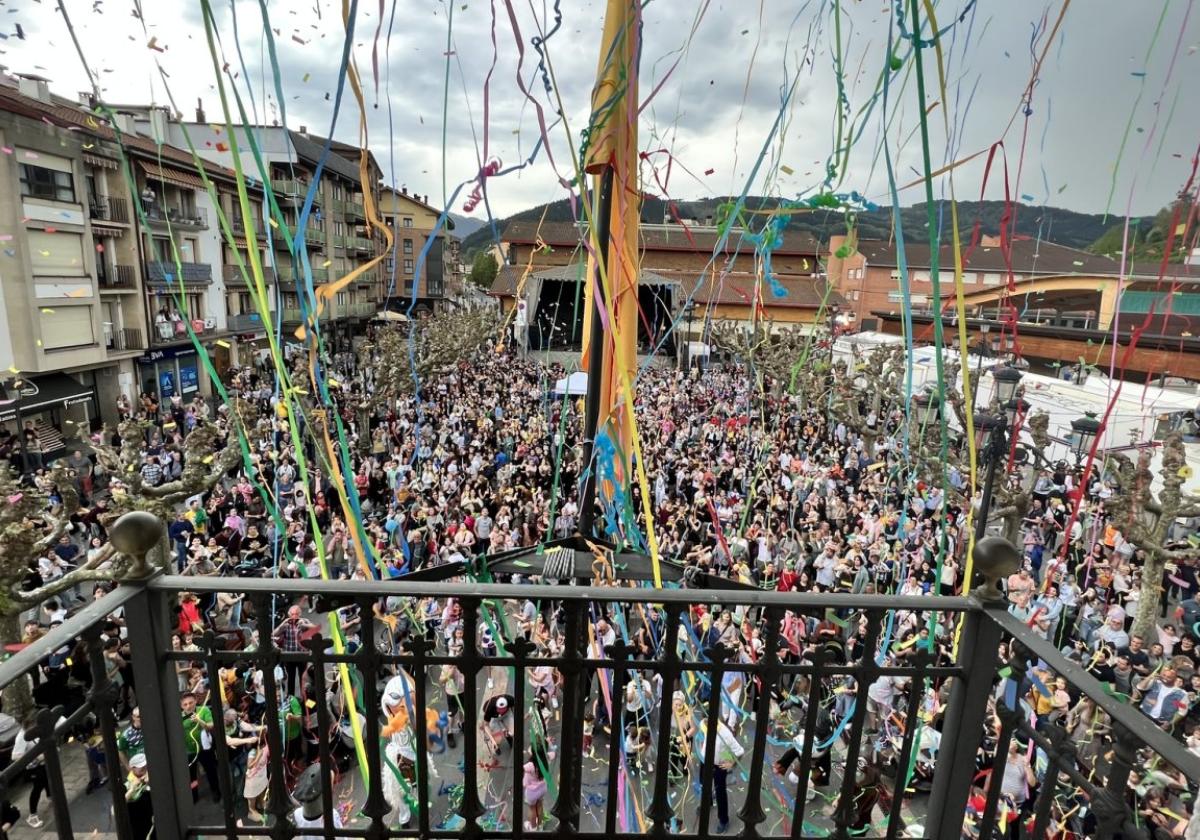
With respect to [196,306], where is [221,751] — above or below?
below

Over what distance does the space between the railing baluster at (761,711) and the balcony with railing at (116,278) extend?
2583 centimetres

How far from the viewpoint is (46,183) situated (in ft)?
62.2

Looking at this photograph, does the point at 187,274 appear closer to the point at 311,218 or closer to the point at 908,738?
the point at 311,218

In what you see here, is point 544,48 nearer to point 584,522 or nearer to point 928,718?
point 584,522

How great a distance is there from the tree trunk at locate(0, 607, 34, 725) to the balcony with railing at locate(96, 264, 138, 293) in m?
18.6

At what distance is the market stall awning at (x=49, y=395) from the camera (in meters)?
17.8

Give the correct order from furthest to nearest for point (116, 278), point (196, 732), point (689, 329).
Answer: point (116, 278), point (689, 329), point (196, 732)

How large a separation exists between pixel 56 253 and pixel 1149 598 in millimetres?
26698

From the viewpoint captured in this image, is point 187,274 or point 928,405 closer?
point 928,405

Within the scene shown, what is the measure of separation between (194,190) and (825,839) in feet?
98.4

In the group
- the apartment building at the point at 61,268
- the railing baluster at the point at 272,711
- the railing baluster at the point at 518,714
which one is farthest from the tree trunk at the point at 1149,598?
the apartment building at the point at 61,268

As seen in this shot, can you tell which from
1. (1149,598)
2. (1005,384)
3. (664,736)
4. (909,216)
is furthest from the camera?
(1149,598)

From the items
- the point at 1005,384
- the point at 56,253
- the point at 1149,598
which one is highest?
the point at 56,253

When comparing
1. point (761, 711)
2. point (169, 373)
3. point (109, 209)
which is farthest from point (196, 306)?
point (761, 711)
